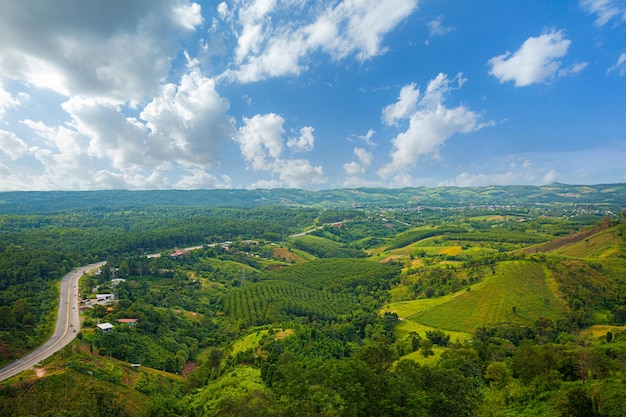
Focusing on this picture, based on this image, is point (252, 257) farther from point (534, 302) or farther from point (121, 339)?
point (534, 302)

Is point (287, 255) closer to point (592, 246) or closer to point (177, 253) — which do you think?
point (177, 253)

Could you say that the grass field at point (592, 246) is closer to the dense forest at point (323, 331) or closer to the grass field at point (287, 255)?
the dense forest at point (323, 331)

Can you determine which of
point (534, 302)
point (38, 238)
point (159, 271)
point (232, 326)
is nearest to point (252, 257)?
point (159, 271)

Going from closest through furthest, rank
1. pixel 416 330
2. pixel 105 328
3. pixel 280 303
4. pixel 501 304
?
1. pixel 105 328
2. pixel 416 330
3. pixel 501 304
4. pixel 280 303

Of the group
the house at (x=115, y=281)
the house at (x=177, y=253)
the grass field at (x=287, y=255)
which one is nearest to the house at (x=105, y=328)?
the house at (x=115, y=281)

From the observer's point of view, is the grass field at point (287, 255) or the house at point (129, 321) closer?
the house at point (129, 321)

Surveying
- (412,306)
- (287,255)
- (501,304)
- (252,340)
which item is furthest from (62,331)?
(287,255)

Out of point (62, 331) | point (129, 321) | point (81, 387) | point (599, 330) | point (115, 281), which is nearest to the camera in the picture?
point (81, 387)

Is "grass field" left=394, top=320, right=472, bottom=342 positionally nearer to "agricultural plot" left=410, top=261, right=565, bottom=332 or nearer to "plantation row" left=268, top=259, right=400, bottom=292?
"agricultural plot" left=410, top=261, right=565, bottom=332
